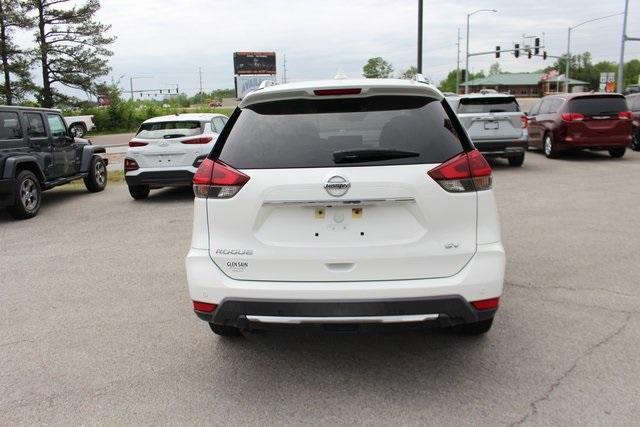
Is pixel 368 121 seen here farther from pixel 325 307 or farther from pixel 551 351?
pixel 551 351

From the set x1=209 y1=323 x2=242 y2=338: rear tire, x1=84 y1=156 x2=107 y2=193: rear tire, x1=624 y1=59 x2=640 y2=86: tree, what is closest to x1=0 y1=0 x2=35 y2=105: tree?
x1=84 y1=156 x2=107 y2=193: rear tire

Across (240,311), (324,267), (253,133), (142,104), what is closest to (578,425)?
(324,267)

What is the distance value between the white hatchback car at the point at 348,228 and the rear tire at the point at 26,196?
7.26 m

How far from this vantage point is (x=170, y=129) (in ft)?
35.7

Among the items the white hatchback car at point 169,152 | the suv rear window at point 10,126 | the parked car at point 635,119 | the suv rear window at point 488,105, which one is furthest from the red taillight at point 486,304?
the parked car at point 635,119

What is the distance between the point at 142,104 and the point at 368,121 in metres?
58.5

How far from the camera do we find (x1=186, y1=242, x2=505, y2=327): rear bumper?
3127mm

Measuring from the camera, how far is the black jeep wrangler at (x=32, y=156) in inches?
364

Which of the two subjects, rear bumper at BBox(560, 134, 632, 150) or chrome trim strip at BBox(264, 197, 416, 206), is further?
rear bumper at BBox(560, 134, 632, 150)

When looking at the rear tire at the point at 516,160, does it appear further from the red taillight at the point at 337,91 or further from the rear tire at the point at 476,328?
the red taillight at the point at 337,91

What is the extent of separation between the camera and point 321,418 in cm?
312

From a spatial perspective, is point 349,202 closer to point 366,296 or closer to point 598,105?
point 366,296

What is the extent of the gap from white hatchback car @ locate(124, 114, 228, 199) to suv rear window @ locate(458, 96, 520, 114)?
6200 millimetres

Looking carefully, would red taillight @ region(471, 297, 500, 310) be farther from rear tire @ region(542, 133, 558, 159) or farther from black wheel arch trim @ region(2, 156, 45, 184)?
rear tire @ region(542, 133, 558, 159)
